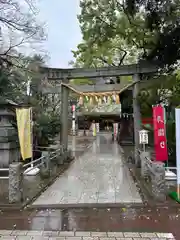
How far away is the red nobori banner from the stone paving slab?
Answer: 13.8ft

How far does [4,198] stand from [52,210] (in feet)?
4.86

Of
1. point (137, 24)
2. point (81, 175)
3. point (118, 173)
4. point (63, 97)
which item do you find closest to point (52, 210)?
point (81, 175)

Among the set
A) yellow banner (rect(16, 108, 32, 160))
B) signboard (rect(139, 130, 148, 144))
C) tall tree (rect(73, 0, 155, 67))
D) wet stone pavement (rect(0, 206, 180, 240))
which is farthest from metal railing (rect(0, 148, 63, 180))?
tall tree (rect(73, 0, 155, 67))

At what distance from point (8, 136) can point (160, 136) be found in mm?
6445

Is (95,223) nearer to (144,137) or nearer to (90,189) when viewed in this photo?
(90,189)

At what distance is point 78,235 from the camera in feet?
13.6

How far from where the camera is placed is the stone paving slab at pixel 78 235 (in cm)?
405

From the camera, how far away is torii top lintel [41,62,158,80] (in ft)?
35.4

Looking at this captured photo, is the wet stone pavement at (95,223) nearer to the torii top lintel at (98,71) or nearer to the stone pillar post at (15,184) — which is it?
the stone pillar post at (15,184)

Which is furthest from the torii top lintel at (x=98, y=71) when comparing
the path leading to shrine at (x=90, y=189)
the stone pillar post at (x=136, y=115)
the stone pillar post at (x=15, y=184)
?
the stone pillar post at (x=15, y=184)

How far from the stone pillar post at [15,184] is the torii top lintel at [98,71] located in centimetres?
678

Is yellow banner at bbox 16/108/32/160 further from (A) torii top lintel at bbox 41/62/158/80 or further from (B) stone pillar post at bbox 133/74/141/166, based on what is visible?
(B) stone pillar post at bbox 133/74/141/166

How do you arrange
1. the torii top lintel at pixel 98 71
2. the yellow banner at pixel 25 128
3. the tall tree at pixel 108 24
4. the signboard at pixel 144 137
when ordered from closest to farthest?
the yellow banner at pixel 25 128
the signboard at pixel 144 137
the torii top lintel at pixel 98 71
the tall tree at pixel 108 24

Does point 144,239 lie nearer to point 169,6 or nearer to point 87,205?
point 87,205
